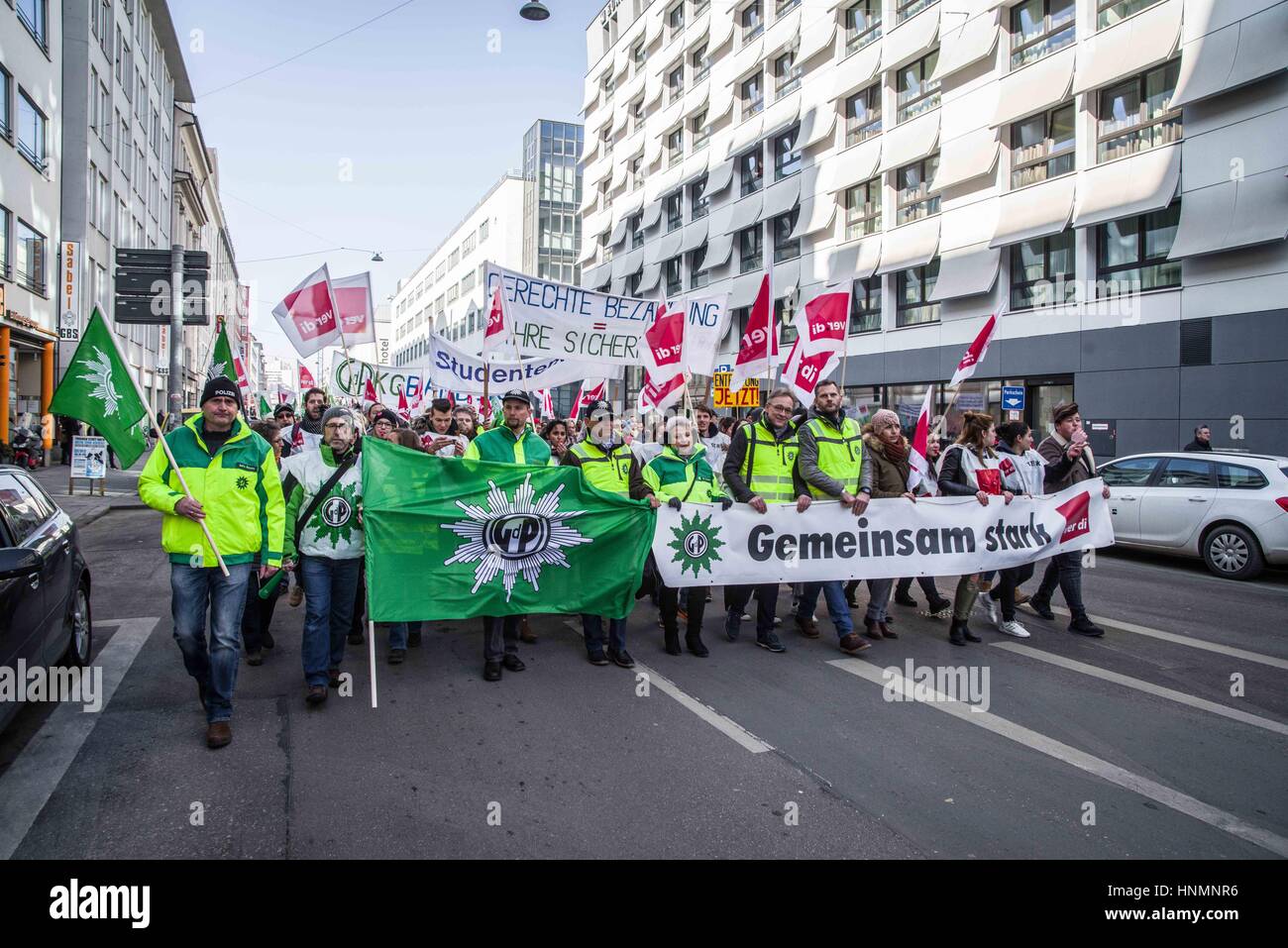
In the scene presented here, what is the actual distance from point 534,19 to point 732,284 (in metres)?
13.4

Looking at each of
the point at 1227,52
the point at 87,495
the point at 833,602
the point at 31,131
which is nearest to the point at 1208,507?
the point at 833,602

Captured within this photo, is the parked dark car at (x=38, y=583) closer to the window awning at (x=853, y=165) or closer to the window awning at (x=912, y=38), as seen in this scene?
the window awning at (x=853, y=165)

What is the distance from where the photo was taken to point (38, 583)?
4707 millimetres

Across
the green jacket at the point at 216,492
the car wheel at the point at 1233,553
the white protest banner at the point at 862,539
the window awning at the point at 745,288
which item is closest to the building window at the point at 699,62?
the window awning at the point at 745,288

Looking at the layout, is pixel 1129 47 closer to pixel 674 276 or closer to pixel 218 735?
pixel 218 735

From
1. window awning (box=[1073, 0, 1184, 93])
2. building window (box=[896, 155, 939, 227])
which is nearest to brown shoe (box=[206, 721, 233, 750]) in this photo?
window awning (box=[1073, 0, 1184, 93])

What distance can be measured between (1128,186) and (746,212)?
52.2 ft

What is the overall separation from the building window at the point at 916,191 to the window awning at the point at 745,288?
277 inches

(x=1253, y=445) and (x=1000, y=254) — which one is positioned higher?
(x=1000, y=254)

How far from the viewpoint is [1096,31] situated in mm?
19312

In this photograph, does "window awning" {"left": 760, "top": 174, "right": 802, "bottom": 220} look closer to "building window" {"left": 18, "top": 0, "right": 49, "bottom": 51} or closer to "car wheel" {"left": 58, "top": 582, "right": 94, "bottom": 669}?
"building window" {"left": 18, "top": 0, "right": 49, "bottom": 51}
